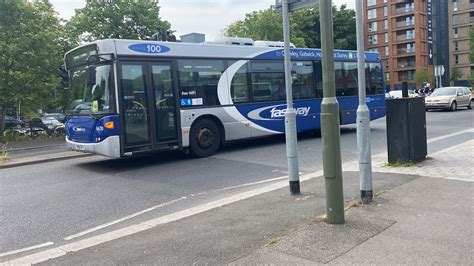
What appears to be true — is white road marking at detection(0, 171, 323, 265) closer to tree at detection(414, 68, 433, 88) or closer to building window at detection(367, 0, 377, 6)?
tree at detection(414, 68, 433, 88)

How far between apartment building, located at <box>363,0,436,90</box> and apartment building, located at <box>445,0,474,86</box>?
6592 millimetres

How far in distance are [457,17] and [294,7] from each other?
323ft

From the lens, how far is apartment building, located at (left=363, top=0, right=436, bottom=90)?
84.8 metres

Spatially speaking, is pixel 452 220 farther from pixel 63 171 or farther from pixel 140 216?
pixel 63 171

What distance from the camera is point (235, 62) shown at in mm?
13219

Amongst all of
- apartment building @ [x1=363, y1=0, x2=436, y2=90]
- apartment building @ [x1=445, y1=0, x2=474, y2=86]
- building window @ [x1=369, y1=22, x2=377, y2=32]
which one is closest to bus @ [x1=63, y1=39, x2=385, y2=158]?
apartment building @ [x1=363, y1=0, x2=436, y2=90]

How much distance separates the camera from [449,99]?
2856cm

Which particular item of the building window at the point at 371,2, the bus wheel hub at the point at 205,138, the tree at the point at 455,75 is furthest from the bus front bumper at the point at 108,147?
the tree at the point at 455,75

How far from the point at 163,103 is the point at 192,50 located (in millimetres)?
1807

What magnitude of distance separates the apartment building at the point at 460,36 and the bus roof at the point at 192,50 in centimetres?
8585

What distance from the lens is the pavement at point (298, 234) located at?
4.23 meters

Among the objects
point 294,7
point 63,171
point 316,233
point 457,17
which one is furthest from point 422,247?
point 457,17

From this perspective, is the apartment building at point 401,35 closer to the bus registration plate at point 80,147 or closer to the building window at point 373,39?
the building window at point 373,39

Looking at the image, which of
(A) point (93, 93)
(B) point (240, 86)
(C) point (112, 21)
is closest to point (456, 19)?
(C) point (112, 21)
